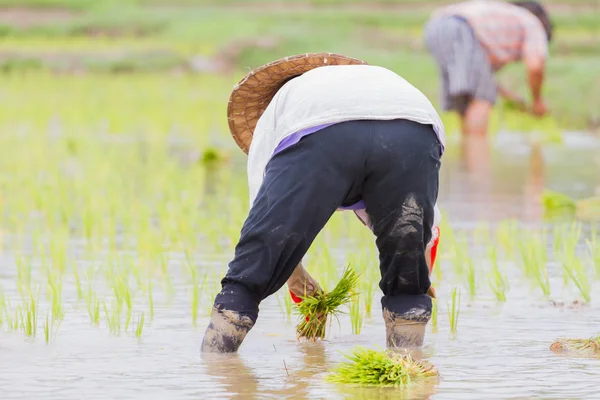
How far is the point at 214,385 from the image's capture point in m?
3.31

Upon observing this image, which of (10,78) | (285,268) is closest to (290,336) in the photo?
(285,268)

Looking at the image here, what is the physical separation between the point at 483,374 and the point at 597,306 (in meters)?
1.15

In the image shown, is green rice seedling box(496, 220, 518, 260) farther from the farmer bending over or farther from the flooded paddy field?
the farmer bending over

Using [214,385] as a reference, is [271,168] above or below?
above

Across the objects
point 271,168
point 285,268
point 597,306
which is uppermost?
point 271,168

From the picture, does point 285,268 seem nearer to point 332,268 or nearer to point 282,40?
point 332,268

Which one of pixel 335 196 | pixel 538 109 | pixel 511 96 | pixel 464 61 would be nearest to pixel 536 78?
pixel 538 109

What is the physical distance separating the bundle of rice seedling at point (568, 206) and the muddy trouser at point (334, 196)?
348 centimetres

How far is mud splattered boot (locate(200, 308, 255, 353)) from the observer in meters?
3.61

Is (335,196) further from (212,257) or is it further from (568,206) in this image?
(568,206)

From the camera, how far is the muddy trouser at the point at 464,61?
10.8 metres

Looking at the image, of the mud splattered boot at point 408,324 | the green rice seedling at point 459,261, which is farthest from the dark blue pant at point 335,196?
the green rice seedling at point 459,261

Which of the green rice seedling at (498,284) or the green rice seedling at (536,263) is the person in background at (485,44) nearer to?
the green rice seedling at (536,263)

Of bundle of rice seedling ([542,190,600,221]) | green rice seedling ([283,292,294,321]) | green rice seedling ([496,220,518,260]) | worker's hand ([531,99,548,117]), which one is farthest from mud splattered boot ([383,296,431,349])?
worker's hand ([531,99,548,117])
